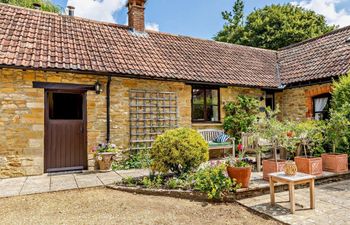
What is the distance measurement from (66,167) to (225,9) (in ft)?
102

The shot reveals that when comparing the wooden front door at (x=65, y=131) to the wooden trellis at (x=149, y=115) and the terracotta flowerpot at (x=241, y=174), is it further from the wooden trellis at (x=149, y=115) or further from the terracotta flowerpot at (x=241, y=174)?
the terracotta flowerpot at (x=241, y=174)

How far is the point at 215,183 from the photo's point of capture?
5254mm

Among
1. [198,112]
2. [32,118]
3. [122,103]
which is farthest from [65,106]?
[198,112]

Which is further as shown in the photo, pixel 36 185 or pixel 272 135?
pixel 272 135

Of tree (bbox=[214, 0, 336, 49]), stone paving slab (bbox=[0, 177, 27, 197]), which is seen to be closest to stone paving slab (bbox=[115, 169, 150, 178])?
stone paving slab (bbox=[0, 177, 27, 197])

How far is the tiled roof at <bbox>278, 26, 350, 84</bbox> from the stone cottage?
65mm

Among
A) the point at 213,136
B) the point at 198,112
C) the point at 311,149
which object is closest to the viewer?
the point at 311,149

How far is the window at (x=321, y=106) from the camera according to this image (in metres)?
9.93

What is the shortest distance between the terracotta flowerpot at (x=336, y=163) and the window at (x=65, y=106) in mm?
7572

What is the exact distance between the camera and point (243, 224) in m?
4.07

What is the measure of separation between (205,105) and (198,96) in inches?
18.9


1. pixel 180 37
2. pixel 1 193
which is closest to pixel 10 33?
pixel 1 193

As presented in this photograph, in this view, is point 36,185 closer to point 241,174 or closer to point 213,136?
point 241,174

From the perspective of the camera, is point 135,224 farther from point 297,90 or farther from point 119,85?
point 297,90
